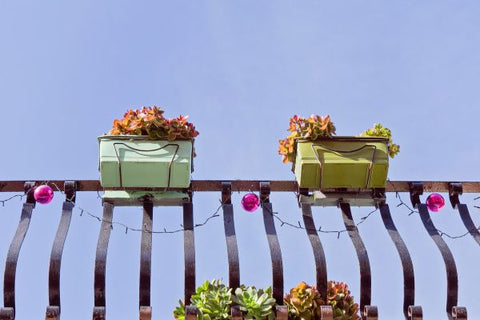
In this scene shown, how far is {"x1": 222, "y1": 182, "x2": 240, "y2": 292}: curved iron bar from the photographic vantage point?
5809mm

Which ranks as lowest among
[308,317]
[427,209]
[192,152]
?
[308,317]

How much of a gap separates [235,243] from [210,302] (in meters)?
0.54

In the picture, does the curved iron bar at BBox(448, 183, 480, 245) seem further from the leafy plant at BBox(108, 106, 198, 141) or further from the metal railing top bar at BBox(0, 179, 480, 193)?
the leafy plant at BBox(108, 106, 198, 141)

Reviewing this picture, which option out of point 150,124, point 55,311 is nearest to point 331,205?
point 150,124

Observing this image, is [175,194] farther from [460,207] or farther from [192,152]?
[460,207]

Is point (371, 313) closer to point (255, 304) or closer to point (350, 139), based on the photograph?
point (255, 304)

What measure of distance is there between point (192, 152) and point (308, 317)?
1.54 meters

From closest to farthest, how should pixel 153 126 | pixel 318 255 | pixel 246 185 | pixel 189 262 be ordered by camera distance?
pixel 189 262 → pixel 318 255 → pixel 153 126 → pixel 246 185

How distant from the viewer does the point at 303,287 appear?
585cm

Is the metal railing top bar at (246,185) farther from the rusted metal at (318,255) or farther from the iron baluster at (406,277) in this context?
the iron baluster at (406,277)

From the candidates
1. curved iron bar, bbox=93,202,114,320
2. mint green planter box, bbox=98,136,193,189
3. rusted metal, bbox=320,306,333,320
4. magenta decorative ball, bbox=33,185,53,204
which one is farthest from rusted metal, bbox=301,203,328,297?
magenta decorative ball, bbox=33,185,53,204

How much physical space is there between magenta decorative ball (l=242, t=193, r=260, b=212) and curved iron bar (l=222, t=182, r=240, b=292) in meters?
0.11

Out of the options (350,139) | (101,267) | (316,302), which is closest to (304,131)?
(350,139)

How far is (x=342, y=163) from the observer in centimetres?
656
